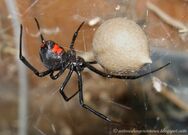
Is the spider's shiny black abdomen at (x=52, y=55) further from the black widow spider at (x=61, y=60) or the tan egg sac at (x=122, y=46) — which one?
the tan egg sac at (x=122, y=46)

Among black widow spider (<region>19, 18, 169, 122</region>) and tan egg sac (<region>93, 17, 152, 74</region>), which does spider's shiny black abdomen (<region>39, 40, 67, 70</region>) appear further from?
tan egg sac (<region>93, 17, 152, 74</region>)

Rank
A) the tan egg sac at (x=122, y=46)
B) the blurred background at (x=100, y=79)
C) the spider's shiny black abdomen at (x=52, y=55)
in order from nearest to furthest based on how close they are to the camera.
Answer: the tan egg sac at (x=122, y=46)
the spider's shiny black abdomen at (x=52, y=55)
the blurred background at (x=100, y=79)

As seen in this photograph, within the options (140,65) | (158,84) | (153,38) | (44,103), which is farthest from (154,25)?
(44,103)

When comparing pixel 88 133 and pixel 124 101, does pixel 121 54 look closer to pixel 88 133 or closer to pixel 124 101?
pixel 124 101

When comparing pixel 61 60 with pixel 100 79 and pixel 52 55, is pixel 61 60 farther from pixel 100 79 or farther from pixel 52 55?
pixel 100 79

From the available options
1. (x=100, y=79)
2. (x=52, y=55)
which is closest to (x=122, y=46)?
(x=52, y=55)

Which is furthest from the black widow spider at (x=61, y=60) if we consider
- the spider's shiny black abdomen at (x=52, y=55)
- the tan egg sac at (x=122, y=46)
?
the tan egg sac at (x=122, y=46)
